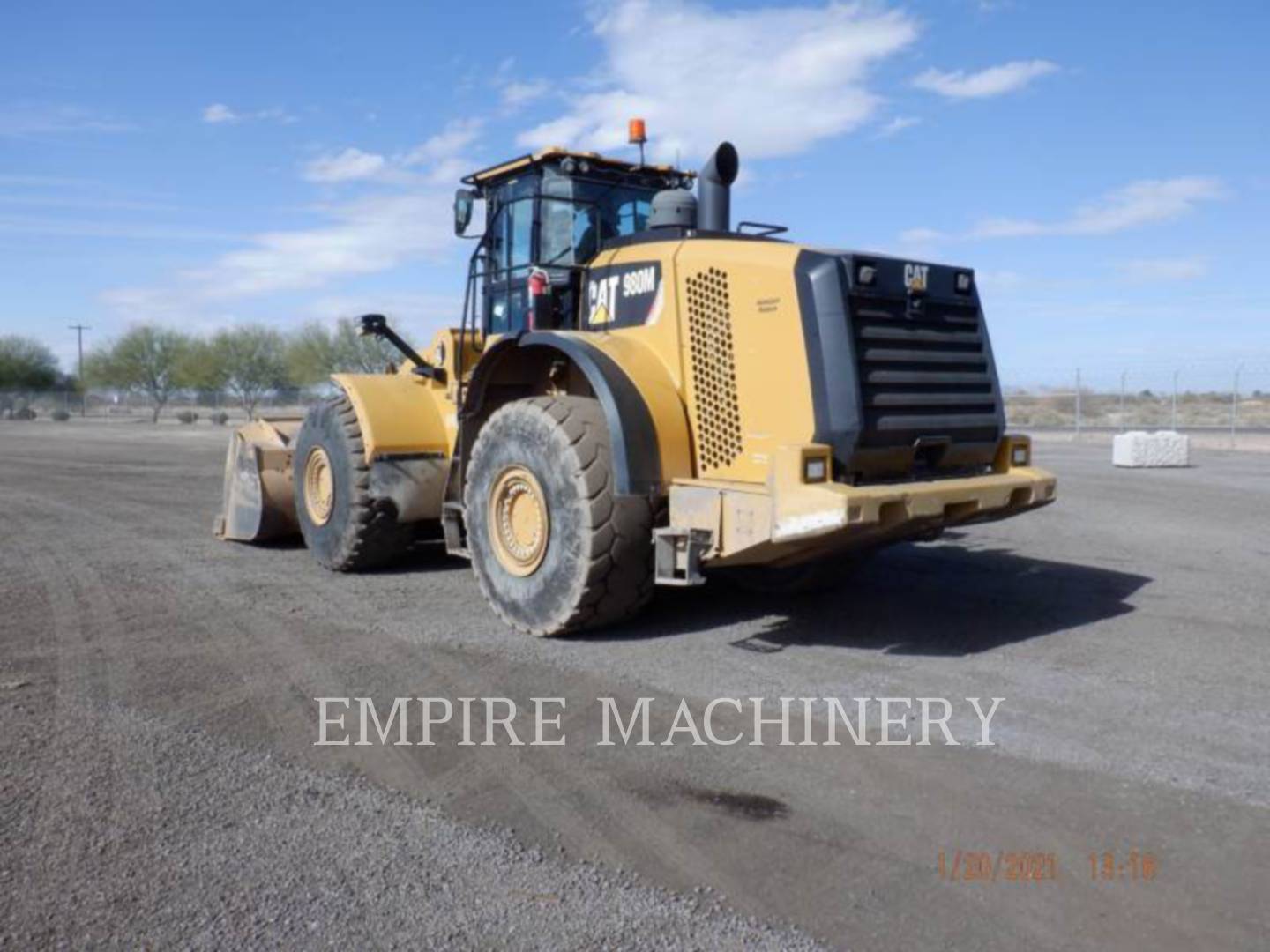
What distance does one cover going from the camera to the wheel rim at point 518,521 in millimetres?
6512

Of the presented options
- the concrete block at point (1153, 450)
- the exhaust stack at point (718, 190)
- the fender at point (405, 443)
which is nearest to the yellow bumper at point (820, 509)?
the exhaust stack at point (718, 190)

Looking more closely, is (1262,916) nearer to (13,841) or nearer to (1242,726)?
(1242,726)

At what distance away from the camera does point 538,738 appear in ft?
15.7

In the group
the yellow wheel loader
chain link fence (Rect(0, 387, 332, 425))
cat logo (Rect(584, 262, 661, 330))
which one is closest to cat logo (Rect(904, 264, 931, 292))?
the yellow wheel loader

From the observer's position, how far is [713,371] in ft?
20.0

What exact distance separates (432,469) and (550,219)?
2.10 metres

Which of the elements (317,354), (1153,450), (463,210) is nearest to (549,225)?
(463,210)

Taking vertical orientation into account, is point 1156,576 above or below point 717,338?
below

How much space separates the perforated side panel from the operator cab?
1.43m

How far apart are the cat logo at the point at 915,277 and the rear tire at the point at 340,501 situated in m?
4.21

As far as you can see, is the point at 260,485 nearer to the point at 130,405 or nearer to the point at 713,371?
the point at 713,371

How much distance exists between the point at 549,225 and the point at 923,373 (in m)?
2.97

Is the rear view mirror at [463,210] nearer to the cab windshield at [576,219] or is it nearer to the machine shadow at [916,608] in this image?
the cab windshield at [576,219]

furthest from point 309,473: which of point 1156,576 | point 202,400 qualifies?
point 202,400
